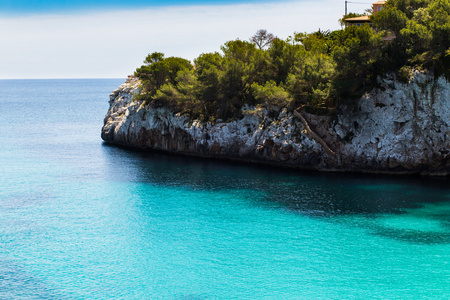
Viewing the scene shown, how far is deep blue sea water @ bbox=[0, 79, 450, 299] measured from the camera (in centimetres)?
2761

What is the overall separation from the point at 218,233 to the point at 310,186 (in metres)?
16.7

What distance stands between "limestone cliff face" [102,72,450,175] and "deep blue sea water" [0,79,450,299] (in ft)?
7.77

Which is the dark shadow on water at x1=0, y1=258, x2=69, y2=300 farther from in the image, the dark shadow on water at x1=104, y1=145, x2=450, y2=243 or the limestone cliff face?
the limestone cliff face

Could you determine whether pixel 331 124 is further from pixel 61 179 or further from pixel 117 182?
pixel 61 179

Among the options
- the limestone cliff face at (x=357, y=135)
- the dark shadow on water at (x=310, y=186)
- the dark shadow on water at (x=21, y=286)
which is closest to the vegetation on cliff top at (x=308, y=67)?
the limestone cliff face at (x=357, y=135)

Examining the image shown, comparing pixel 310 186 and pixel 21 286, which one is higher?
pixel 310 186

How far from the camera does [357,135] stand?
53.9 metres

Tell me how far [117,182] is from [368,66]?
3171cm

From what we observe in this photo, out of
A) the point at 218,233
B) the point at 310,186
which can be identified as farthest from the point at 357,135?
the point at 218,233

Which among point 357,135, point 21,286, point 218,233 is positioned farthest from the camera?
point 357,135

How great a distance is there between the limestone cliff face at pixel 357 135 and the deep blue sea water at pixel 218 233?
7.77 ft

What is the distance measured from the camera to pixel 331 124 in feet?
182

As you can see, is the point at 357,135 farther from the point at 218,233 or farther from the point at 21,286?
the point at 21,286

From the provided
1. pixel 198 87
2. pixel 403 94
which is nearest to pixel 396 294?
pixel 403 94
